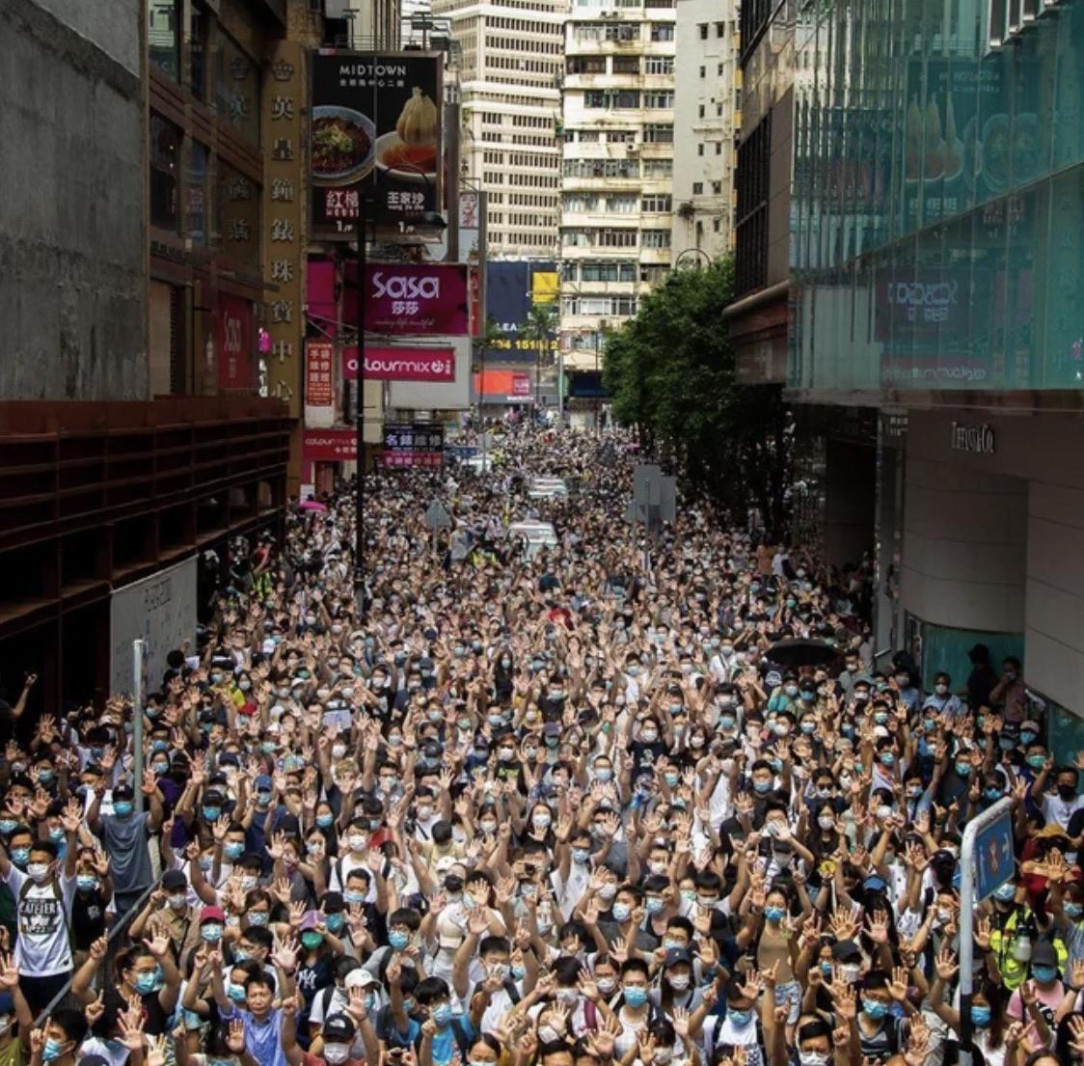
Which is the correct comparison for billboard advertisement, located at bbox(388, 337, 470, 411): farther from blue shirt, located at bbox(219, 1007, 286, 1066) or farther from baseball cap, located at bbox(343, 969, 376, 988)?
blue shirt, located at bbox(219, 1007, 286, 1066)

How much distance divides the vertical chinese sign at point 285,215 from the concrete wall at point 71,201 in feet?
45.0

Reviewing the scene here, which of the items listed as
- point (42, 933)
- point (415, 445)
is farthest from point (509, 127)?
point (42, 933)

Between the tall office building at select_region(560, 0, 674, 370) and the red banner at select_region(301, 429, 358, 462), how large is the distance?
7935cm

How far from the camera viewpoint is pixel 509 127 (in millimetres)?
194375

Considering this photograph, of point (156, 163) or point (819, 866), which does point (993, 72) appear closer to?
point (819, 866)

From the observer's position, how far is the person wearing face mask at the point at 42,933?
10.1 m

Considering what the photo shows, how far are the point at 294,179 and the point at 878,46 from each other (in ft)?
62.6

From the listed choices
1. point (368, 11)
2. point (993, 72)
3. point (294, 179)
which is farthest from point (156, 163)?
point (368, 11)

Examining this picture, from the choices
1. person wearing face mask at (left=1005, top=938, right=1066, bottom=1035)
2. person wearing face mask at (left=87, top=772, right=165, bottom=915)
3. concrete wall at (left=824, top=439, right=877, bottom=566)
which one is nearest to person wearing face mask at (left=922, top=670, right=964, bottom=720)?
person wearing face mask at (left=87, top=772, right=165, bottom=915)

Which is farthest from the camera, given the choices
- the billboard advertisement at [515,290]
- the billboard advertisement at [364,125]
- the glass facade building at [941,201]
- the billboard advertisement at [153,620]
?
the billboard advertisement at [515,290]

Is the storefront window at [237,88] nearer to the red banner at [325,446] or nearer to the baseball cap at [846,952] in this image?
the red banner at [325,446]

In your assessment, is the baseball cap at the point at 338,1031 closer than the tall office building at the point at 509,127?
Yes

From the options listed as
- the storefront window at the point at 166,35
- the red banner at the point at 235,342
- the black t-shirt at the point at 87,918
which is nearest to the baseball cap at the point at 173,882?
the black t-shirt at the point at 87,918

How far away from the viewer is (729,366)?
4684 centimetres
